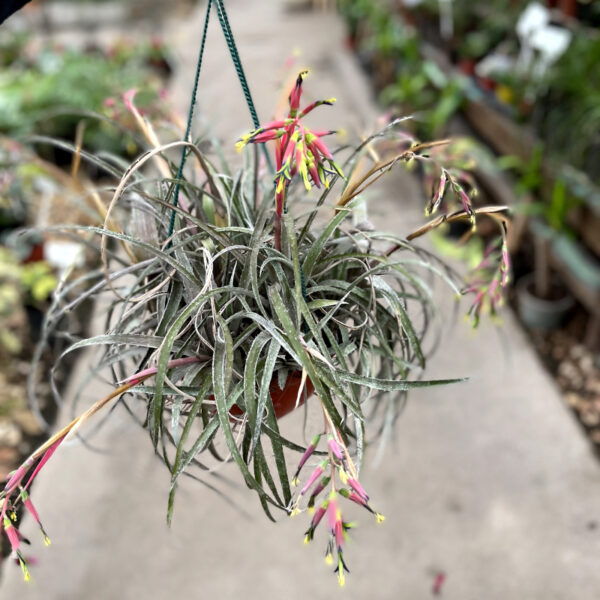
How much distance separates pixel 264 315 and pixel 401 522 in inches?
40.1

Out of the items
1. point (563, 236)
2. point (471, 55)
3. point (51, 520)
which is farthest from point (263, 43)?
point (51, 520)

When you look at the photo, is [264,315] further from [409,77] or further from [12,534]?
[409,77]

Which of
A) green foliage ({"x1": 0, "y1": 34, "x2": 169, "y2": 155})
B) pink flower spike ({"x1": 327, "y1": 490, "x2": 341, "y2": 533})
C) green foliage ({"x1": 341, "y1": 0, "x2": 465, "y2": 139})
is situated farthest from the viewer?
green foliage ({"x1": 0, "y1": 34, "x2": 169, "y2": 155})

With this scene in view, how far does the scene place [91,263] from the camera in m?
2.55

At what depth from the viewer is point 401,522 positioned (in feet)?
5.14

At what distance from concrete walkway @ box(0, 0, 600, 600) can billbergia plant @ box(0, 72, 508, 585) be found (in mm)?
339

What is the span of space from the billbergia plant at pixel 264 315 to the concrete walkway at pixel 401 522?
0.34 metres

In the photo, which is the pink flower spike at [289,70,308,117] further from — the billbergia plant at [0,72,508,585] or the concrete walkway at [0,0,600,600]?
the concrete walkway at [0,0,600,600]

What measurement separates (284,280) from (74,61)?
3783 mm

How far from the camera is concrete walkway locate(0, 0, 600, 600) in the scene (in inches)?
56.1

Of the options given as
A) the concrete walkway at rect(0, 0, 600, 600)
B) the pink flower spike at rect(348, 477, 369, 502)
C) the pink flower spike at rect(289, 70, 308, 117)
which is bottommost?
the concrete walkway at rect(0, 0, 600, 600)

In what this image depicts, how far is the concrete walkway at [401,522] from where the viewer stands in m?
1.42

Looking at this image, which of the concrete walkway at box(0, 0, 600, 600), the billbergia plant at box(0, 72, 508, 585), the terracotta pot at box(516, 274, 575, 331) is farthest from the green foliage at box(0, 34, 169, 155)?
the billbergia plant at box(0, 72, 508, 585)

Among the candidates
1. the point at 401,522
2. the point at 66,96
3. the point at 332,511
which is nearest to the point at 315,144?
the point at 332,511
